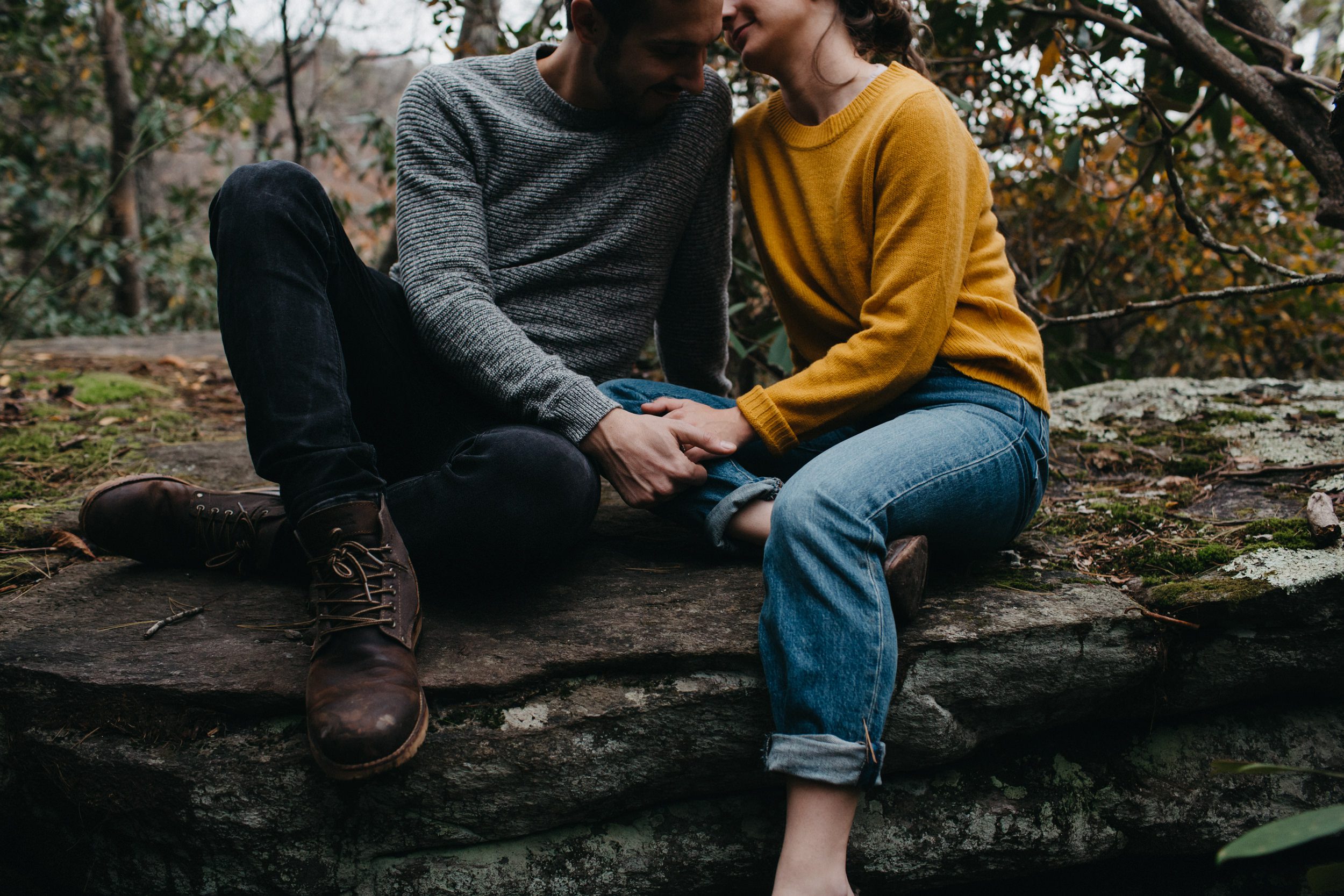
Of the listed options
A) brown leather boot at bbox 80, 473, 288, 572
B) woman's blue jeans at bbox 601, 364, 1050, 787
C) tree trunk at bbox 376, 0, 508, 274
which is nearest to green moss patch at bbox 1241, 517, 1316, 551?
woman's blue jeans at bbox 601, 364, 1050, 787

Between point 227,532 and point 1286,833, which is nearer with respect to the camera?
point 1286,833

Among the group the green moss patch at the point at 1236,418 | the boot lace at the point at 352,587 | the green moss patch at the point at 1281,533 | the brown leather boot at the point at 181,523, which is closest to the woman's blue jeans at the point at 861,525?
the green moss patch at the point at 1281,533

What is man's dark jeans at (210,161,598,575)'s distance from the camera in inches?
49.4

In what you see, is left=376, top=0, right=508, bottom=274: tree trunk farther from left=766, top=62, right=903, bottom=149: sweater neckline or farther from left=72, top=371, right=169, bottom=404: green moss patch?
left=766, top=62, right=903, bottom=149: sweater neckline

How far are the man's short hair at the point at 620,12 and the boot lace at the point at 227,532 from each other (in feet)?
3.59

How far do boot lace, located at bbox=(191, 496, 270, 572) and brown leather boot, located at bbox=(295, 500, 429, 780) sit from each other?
363mm

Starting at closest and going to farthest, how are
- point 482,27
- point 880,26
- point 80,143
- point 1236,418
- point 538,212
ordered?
1. point 880,26
2. point 538,212
3. point 1236,418
4. point 482,27
5. point 80,143

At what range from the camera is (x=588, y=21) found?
1599 mm

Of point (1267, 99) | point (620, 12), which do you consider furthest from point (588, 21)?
point (1267, 99)

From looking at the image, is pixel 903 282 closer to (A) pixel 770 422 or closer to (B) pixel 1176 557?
(A) pixel 770 422

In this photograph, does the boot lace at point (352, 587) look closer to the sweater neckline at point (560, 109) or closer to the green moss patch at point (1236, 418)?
the sweater neckline at point (560, 109)

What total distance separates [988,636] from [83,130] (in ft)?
29.8

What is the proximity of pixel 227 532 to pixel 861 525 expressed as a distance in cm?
114

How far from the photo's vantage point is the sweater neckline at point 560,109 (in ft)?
5.68
